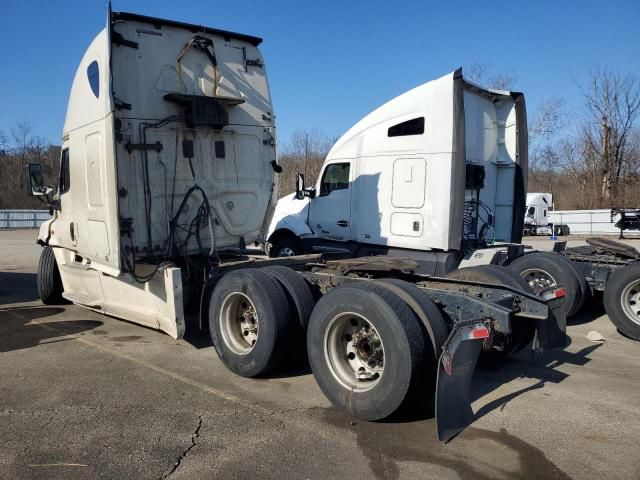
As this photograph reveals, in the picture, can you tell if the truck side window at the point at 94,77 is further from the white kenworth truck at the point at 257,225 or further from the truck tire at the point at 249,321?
the truck tire at the point at 249,321

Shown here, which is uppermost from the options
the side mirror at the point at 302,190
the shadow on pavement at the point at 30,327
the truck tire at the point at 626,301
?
the side mirror at the point at 302,190

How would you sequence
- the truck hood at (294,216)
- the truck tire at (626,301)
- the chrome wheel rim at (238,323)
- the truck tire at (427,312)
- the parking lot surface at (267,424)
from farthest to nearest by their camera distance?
the truck hood at (294,216)
the truck tire at (626,301)
the chrome wheel rim at (238,323)
the truck tire at (427,312)
the parking lot surface at (267,424)

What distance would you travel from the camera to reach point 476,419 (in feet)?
14.3

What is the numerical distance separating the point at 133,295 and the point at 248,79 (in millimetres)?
3193

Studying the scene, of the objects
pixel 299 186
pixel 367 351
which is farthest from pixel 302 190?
pixel 367 351

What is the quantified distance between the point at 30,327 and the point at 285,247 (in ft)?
17.0

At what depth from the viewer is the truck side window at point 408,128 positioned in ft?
28.7

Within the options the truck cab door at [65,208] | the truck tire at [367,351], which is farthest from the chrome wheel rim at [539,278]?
the truck cab door at [65,208]

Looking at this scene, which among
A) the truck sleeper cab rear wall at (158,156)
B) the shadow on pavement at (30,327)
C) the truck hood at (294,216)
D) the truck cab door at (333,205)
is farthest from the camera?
the truck hood at (294,216)

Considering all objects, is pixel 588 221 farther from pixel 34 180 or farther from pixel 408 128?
pixel 34 180

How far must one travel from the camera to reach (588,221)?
31094mm

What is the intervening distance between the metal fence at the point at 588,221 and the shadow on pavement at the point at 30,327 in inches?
1112

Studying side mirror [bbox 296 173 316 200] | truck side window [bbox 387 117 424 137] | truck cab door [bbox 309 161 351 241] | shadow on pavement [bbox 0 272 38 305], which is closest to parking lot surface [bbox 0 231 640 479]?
shadow on pavement [bbox 0 272 38 305]

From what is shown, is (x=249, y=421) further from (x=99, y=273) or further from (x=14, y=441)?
(x=99, y=273)
